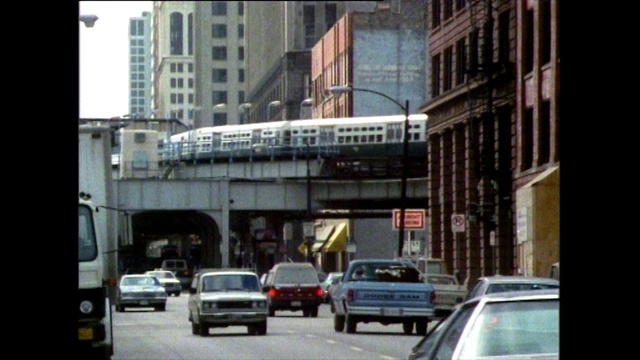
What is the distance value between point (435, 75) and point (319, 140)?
66.6 feet

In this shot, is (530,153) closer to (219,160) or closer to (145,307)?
(145,307)

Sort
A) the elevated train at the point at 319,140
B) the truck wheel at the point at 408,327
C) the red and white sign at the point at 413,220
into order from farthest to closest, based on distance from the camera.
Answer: the elevated train at the point at 319,140, the red and white sign at the point at 413,220, the truck wheel at the point at 408,327

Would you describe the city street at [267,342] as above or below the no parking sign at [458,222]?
below

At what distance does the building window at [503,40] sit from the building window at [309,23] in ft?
282

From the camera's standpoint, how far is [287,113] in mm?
122750

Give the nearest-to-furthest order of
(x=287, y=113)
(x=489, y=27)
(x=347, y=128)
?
1. (x=489, y=27)
2. (x=347, y=128)
3. (x=287, y=113)

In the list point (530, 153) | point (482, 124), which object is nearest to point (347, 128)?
point (482, 124)

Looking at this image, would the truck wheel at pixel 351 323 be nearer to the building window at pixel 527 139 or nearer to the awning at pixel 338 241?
the building window at pixel 527 139

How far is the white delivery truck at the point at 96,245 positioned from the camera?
65.6 ft

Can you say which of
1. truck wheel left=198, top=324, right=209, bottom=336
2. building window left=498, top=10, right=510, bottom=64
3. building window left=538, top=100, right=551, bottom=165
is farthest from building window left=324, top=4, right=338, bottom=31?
truck wheel left=198, top=324, right=209, bottom=336

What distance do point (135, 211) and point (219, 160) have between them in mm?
14857

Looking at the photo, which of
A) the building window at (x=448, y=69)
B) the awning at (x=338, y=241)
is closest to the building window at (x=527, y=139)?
the building window at (x=448, y=69)

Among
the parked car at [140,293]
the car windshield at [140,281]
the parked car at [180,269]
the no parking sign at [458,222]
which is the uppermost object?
the no parking sign at [458,222]
